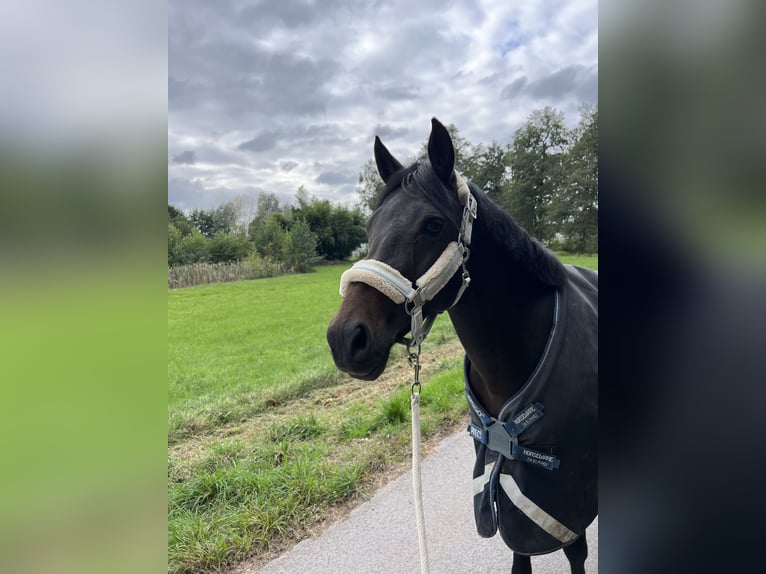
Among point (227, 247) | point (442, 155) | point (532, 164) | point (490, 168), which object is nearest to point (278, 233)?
point (227, 247)

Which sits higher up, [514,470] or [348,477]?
[514,470]

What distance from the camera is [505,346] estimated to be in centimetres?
171

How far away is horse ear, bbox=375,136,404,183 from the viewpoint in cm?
188

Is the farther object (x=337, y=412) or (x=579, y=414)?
(x=337, y=412)

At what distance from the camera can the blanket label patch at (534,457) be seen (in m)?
1.62

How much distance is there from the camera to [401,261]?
4.98ft

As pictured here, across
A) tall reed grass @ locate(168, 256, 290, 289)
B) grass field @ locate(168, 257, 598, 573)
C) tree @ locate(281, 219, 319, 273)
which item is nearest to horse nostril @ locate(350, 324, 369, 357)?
grass field @ locate(168, 257, 598, 573)

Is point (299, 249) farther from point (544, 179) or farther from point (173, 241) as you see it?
point (173, 241)

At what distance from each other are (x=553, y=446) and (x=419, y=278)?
0.82m
